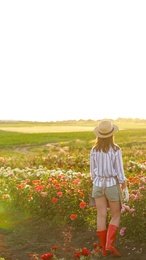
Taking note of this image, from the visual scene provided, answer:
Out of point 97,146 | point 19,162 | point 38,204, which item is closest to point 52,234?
point 38,204

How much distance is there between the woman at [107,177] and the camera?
6.26 metres

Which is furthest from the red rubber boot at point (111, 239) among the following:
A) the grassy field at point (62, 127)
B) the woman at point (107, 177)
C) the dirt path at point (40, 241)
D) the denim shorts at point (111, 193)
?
the grassy field at point (62, 127)

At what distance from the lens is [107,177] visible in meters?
6.30

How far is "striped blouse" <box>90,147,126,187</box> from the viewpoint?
624 centimetres

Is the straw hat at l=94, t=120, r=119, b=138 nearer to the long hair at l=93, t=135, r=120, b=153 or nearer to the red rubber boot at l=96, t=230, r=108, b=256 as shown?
the long hair at l=93, t=135, r=120, b=153

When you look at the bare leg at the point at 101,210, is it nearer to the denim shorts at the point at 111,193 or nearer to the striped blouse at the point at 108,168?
the denim shorts at the point at 111,193

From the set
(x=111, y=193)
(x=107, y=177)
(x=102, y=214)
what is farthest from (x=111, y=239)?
(x=107, y=177)

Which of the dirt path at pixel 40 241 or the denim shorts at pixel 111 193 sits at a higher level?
the denim shorts at pixel 111 193

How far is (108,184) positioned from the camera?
6258mm

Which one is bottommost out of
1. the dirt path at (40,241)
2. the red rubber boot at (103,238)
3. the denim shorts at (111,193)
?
the dirt path at (40,241)

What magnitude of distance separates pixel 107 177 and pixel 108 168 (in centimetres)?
13

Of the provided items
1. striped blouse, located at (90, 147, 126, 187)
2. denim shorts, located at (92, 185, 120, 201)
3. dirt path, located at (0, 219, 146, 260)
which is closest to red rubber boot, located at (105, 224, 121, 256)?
dirt path, located at (0, 219, 146, 260)

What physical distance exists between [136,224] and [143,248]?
15.3 inches

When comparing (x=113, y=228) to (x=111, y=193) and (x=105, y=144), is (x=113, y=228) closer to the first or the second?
(x=111, y=193)
